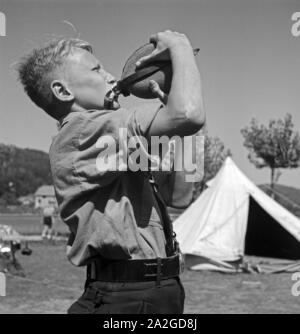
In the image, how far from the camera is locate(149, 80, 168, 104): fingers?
180cm

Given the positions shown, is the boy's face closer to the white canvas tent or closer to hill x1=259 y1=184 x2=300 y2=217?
the white canvas tent

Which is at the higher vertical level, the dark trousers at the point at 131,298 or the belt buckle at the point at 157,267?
the belt buckle at the point at 157,267

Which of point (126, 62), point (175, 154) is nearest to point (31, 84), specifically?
point (126, 62)

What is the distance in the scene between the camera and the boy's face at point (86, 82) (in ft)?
6.60

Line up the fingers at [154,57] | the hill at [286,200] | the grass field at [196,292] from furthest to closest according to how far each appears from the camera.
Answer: the hill at [286,200] < the grass field at [196,292] < the fingers at [154,57]

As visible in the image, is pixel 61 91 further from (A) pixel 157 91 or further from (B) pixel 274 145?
(B) pixel 274 145

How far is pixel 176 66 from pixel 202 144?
1.71ft

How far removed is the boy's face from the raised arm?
0.35m

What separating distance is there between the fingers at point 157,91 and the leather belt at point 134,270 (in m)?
0.59

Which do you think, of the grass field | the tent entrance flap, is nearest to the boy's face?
the grass field

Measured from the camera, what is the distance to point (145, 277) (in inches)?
73.3

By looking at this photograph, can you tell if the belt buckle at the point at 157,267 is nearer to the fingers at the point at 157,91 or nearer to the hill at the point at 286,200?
the fingers at the point at 157,91

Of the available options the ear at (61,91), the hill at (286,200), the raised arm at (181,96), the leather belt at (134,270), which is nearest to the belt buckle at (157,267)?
the leather belt at (134,270)

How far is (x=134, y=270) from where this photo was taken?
1849 millimetres
